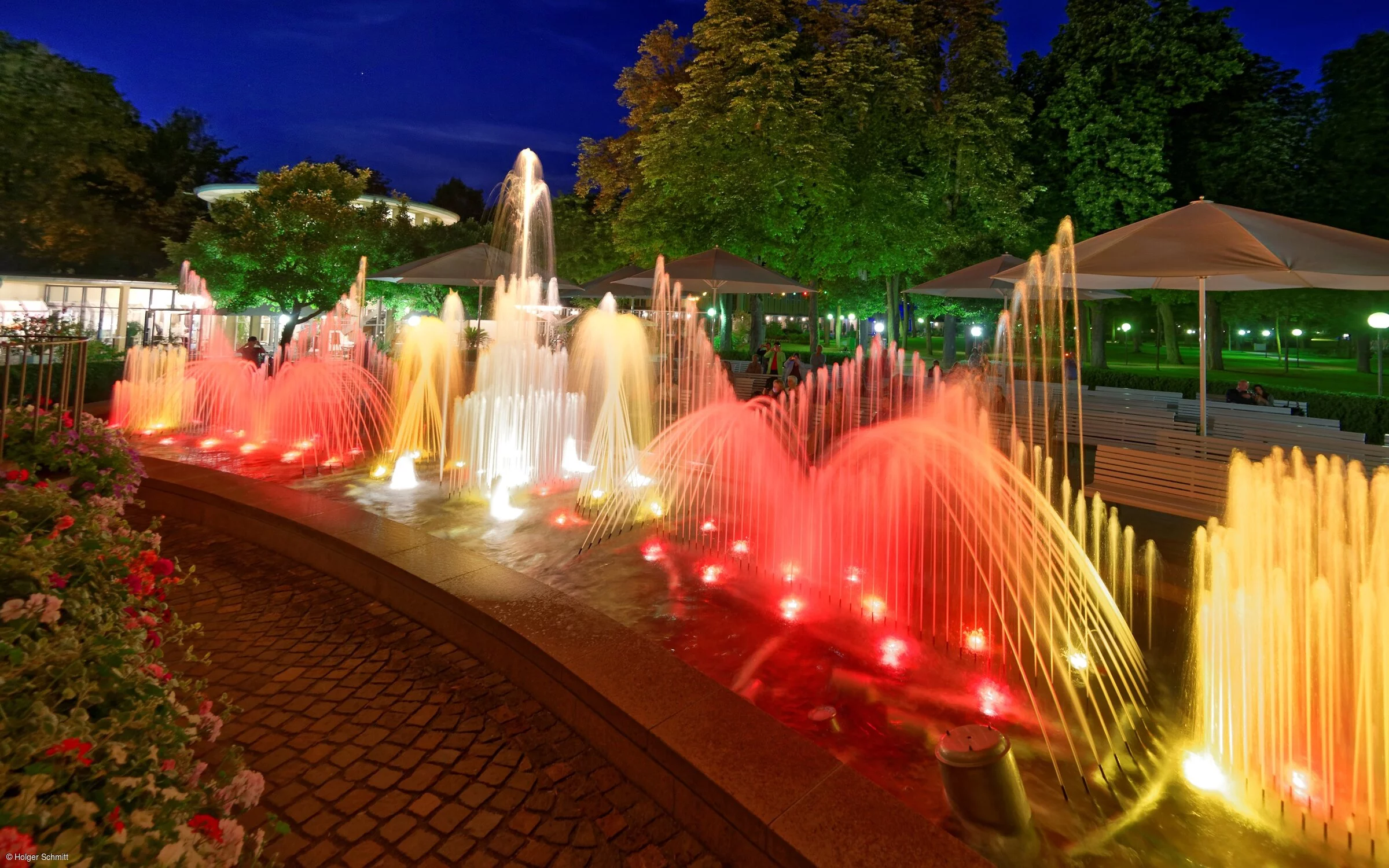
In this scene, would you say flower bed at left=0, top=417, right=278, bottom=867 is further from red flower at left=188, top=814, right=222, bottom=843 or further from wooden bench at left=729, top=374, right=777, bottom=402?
wooden bench at left=729, top=374, right=777, bottom=402

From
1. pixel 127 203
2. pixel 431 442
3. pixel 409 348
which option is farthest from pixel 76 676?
pixel 127 203

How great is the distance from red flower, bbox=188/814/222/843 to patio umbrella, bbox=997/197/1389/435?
8140 millimetres

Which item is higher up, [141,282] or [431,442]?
[141,282]

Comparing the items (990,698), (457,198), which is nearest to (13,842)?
(990,698)

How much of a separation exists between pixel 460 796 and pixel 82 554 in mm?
1882

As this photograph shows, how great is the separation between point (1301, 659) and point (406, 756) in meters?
5.14

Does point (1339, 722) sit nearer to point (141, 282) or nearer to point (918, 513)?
point (918, 513)

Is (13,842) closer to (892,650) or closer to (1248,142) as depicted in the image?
(892,650)

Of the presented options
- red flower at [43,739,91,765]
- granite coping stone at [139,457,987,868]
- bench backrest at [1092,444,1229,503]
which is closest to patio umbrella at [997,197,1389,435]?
bench backrest at [1092,444,1229,503]

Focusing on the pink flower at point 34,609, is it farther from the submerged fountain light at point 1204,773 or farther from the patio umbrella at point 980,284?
the patio umbrella at point 980,284

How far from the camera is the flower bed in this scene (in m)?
1.60

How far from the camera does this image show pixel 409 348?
552 inches

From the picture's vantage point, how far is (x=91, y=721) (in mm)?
1991

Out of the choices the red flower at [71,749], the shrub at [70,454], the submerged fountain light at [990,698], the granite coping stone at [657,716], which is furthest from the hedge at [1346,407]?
the shrub at [70,454]
